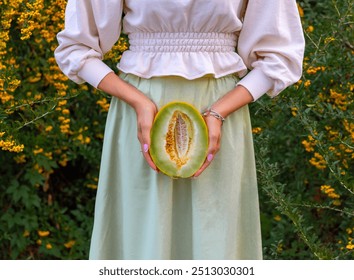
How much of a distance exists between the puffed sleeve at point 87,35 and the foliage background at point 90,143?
30.3 inches

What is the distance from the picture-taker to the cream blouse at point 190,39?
1987 mm

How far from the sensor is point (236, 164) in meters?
2.03

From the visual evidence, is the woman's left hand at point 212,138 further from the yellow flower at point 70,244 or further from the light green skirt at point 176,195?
the yellow flower at point 70,244

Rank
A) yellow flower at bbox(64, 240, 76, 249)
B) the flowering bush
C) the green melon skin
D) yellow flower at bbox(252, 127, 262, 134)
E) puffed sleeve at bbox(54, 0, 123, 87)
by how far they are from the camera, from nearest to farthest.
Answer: the green melon skin
puffed sleeve at bbox(54, 0, 123, 87)
the flowering bush
yellow flower at bbox(252, 127, 262, 134)
yellow flower at bbox(64, 240, 76, 249)

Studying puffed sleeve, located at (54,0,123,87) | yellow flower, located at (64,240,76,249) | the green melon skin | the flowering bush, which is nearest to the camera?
the green melon skin

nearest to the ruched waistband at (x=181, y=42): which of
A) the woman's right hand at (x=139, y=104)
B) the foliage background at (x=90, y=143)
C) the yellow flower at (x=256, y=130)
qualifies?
the woman's right hand at (x=139, y=104)

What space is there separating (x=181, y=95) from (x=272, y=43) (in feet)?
0.92

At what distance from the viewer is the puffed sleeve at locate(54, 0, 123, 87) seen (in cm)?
204

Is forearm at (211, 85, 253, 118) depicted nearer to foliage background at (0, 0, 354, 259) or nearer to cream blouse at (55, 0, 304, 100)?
cream blouse at (55, 0, 304, 100)

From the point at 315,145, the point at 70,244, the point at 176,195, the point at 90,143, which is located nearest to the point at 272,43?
the point at 176,195

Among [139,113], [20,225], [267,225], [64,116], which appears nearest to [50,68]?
[64,116]

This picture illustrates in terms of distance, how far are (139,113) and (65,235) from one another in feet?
5.66

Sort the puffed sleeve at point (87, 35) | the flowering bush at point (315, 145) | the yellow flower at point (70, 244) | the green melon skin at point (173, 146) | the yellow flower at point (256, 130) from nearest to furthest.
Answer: the green melon skin at point (173, 146)
the puffed sleeve at point (87, 35)
the flowering bush at point (315, 145)
the yellow flower at point (256, 130)
the yellow flower at point (70, 244)

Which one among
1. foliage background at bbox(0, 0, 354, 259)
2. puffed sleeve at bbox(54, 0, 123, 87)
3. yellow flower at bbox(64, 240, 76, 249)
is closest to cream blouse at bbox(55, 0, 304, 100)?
puffed sleeve at bbox(54, 0, 123, 87)
